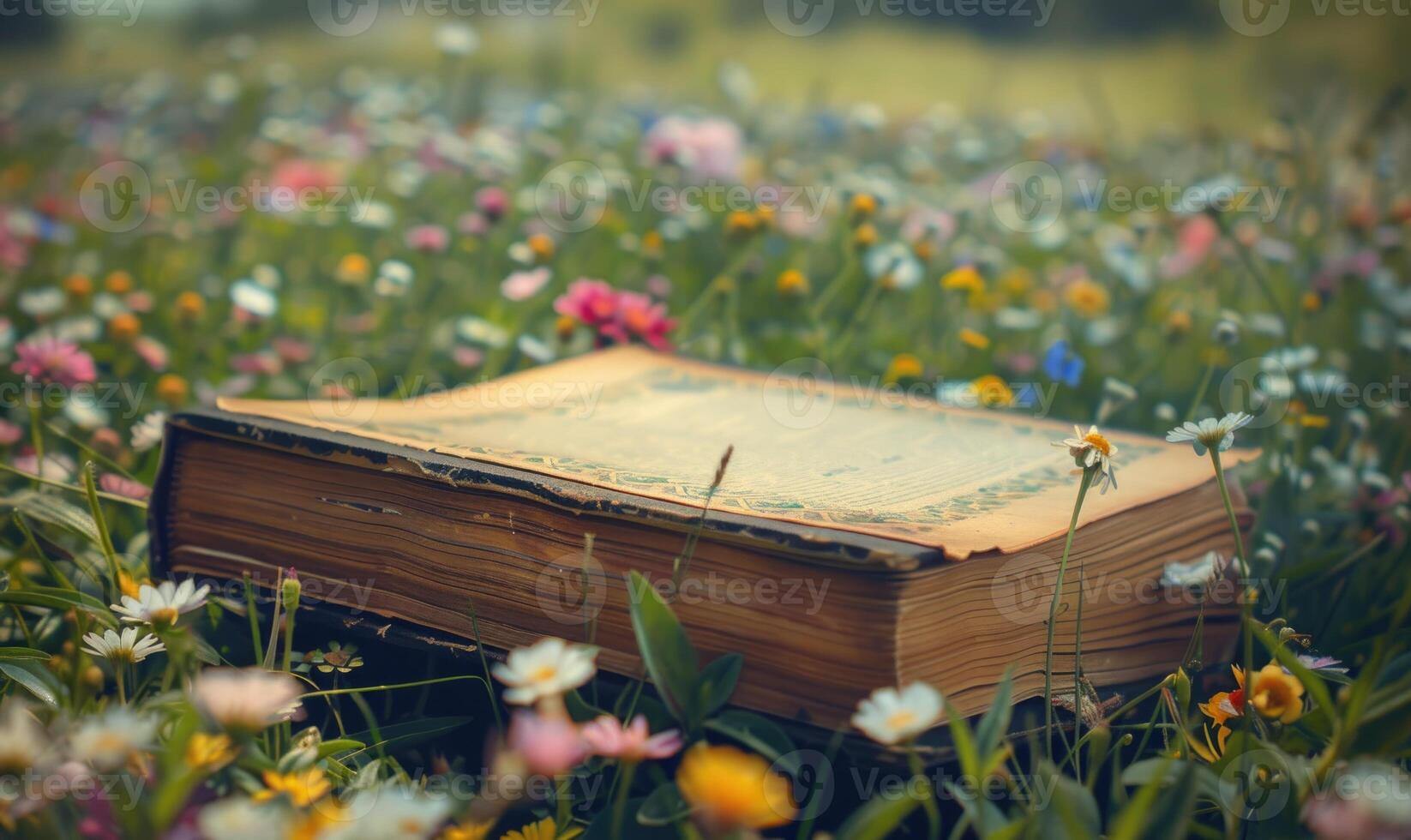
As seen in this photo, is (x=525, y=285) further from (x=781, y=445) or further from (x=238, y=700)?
(x=238, y=700)

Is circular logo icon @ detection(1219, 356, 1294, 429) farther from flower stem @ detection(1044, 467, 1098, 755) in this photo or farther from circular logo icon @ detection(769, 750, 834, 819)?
circular logo icon @ detection(769, 750, 834, 819)

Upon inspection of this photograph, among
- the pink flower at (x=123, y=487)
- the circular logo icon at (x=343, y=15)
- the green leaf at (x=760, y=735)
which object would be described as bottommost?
the pink flower at (x=123, y=487)

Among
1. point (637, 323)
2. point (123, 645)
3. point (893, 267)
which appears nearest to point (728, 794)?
point (123, 645)

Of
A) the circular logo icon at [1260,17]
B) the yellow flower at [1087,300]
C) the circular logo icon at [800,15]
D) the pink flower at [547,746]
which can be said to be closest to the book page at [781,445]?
the pink flower at [547,746]

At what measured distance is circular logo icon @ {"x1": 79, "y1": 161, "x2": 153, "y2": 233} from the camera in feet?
6.25

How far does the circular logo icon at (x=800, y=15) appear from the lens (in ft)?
10.3

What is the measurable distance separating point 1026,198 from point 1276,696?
4.83 ft

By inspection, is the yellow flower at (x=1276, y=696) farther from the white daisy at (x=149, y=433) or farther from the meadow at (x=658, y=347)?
the white daisy at (x=149, y=433)

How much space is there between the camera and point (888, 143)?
2.54 metres

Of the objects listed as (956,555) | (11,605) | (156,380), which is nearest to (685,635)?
(956,555)

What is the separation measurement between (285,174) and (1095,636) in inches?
60.6

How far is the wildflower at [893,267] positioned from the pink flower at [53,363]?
2.74 ft

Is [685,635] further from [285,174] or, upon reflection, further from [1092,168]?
[1092,168]

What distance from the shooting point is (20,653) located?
2.39 feet
